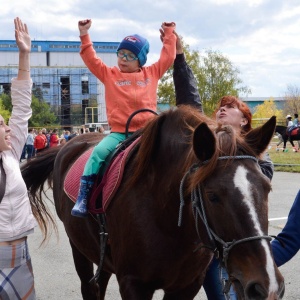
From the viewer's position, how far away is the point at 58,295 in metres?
4.99

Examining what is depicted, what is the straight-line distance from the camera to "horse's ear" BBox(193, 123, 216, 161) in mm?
2205

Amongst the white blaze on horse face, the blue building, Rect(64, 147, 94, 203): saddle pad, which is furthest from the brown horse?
the blue building

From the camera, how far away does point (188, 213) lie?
2.53 metres

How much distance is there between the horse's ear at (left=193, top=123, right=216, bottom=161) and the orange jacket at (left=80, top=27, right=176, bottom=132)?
1.24 meters

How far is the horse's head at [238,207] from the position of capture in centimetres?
196

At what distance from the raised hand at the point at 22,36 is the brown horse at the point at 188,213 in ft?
3.35

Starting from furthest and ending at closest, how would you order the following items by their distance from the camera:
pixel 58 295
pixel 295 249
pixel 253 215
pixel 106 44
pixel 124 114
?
1. pixel 106 44
2. pixel 58 295
3. pixel 124 114
4. pixel 295 249
5. pixel 253 215

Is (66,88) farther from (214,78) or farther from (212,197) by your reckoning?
(212,197)

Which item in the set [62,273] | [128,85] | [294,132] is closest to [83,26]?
[128,85]

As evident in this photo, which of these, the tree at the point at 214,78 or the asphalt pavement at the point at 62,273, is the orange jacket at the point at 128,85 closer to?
the asphalt pavement at the point at 62,273

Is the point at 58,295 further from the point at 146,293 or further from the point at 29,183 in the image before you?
the point at 146,293

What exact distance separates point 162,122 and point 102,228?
0.86 meters

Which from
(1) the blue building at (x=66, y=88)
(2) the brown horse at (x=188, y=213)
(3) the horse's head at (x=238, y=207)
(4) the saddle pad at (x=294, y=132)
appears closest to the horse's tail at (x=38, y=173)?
(2) the brown horse at (x=188, y=213)

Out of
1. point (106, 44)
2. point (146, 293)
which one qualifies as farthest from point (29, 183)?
point (106, 44)
